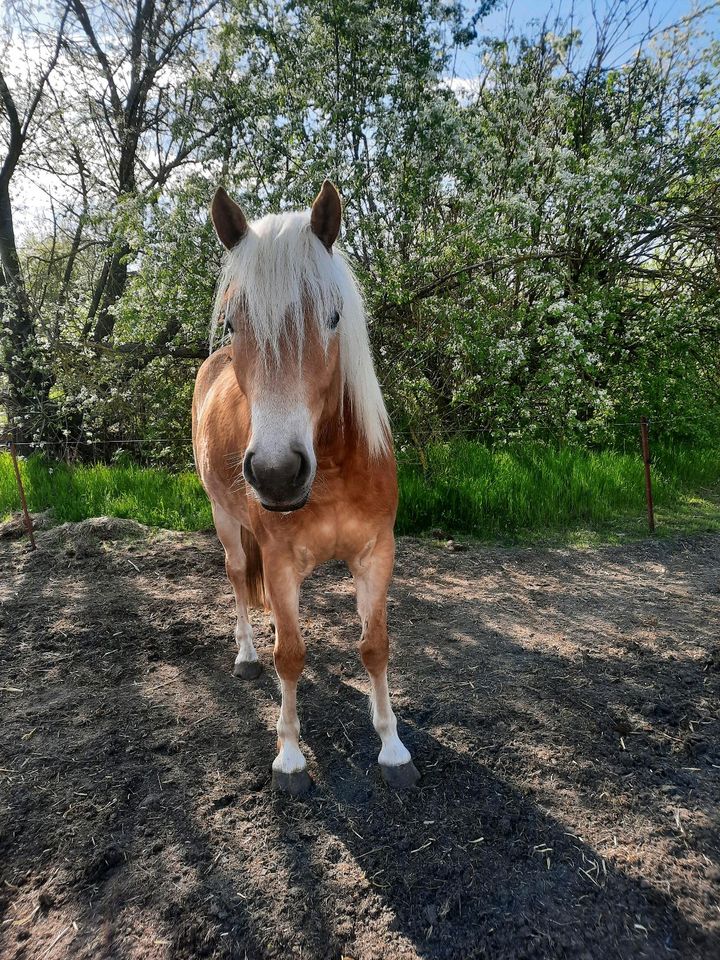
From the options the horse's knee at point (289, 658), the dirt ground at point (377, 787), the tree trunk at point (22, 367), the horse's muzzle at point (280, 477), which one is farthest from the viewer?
the tree trunk at point (22, 367)

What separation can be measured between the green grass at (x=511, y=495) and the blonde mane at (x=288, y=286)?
3.71 metres

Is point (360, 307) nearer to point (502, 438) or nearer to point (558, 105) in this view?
→ point (502, 438)

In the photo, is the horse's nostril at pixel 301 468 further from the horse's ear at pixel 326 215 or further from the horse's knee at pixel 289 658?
the horse's knee at pixel 289 658

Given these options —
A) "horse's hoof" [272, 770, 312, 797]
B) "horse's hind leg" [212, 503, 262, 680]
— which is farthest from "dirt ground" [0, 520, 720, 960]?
"horse's hind leg" [212, 503, 262, 680]

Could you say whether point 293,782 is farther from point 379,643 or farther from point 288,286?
point 288,286

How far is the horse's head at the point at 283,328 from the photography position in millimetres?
1656

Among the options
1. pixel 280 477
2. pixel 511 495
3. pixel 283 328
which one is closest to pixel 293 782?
pixel 280 477

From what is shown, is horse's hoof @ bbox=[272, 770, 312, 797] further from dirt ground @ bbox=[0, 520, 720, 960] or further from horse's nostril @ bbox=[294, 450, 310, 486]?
horse's nostril @ bbox=[294, 450, 310, 486]

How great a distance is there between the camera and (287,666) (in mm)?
2449

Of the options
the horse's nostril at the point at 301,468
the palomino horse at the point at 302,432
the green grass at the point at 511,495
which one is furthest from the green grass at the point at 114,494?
the horse's nostril at the point at 301,468

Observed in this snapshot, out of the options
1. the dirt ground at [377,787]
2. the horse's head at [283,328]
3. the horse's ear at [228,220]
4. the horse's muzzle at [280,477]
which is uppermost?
the horse's ear at [228,220]

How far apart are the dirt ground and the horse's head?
1.37 meters

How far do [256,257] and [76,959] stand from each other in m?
2.33

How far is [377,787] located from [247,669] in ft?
4.01
